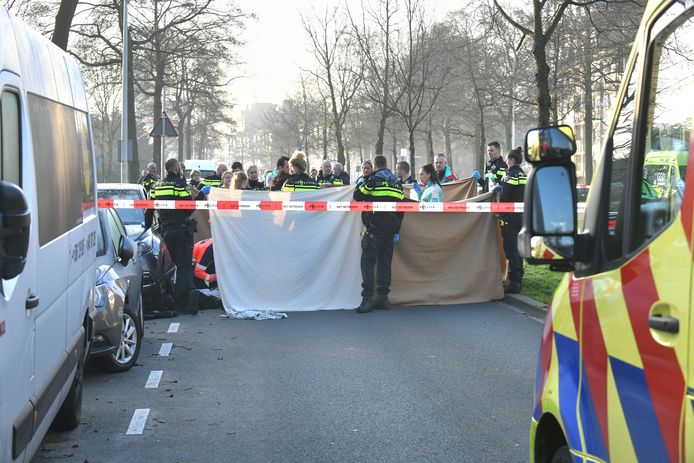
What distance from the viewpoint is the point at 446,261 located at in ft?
39.7

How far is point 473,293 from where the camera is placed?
12.2 meters

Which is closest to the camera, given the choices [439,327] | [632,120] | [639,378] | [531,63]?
[639,378]

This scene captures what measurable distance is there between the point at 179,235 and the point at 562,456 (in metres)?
9.07

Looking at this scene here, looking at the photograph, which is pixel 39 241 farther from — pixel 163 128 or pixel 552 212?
pixel 163 128

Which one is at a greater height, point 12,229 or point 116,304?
point 12,229

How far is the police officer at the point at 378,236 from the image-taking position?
11484mm

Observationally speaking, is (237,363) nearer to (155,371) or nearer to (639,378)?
(155,371)

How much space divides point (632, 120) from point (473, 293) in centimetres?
971

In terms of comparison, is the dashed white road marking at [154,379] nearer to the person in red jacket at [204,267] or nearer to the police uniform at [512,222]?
the person in red jacket at [204,267]

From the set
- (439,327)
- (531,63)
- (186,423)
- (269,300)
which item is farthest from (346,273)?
(531,63)

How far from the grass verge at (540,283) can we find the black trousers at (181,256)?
4.65 meters

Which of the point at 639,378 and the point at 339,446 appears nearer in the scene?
the point at 639,378

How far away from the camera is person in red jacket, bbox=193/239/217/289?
1265 cm

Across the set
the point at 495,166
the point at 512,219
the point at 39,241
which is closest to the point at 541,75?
the point at 495,166
